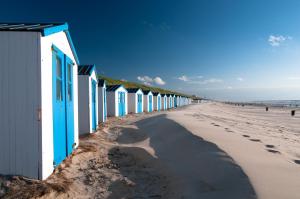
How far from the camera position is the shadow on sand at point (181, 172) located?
4.55m

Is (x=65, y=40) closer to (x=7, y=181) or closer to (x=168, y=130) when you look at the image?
→ (x=7, y=181)

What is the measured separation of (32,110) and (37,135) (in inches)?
20.7

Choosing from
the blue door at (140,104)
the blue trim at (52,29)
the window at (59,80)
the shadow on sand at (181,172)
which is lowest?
the shadow on sand at (181,172)

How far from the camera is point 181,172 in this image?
5.97m

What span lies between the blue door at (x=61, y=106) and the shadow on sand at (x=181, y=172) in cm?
155

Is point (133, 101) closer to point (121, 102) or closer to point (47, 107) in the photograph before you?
point (121, 102)

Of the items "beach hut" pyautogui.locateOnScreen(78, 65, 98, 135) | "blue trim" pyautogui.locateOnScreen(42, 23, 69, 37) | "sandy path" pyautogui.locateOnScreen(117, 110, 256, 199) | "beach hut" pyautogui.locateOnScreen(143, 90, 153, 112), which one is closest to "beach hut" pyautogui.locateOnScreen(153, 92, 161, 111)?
"beach hut" pyautogui.locateOnScreen(143, 90, 153, 112)

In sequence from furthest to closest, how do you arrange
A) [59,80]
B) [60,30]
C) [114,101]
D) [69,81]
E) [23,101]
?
[114,101], [69,81], [59,80], [60,30], [23,101]

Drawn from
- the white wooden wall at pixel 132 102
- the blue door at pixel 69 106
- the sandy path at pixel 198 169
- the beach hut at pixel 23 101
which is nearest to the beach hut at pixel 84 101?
the blue door at pixel 69 106

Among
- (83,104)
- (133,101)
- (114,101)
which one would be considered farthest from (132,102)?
(83,104)

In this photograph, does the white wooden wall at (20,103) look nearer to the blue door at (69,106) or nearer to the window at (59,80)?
the window at (59,80)

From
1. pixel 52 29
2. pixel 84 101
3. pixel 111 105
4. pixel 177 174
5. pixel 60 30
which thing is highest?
pixel 60 30

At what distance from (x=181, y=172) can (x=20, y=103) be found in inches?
155

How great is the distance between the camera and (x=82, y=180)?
5.70 metres
